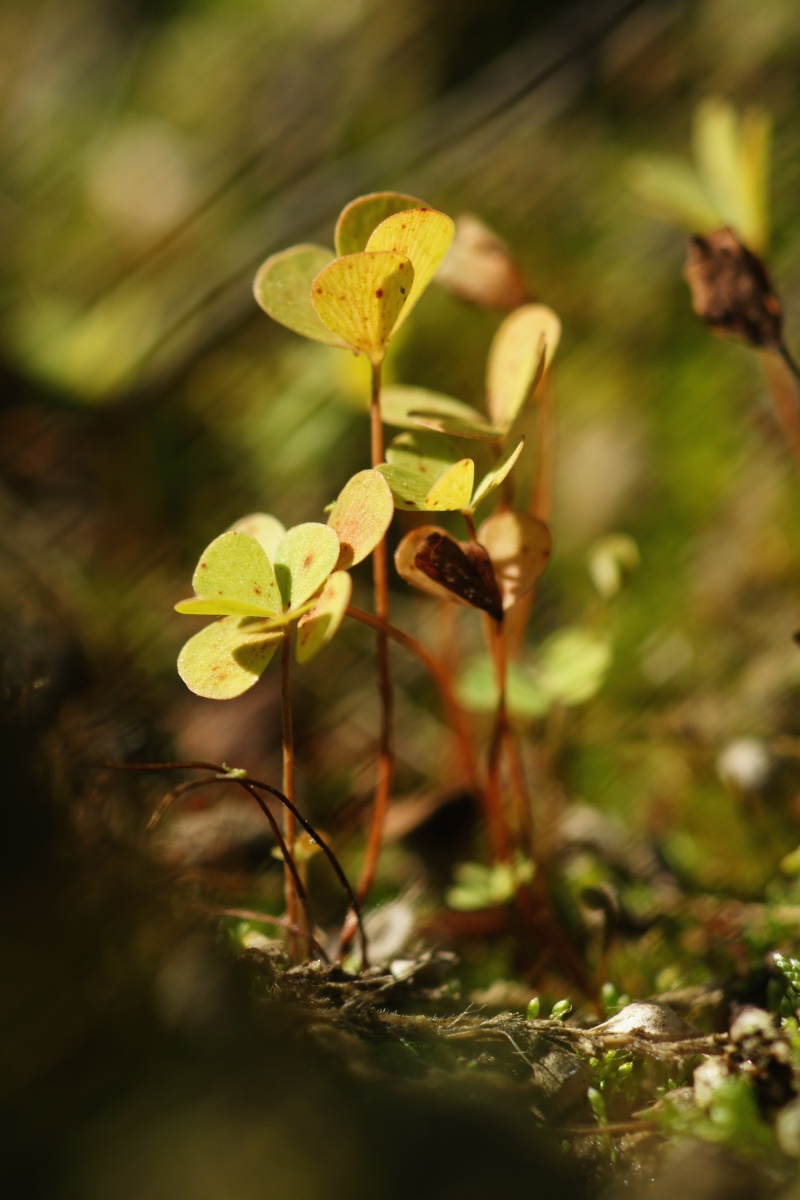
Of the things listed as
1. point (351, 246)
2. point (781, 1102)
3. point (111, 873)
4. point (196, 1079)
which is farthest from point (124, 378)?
point (781, 1102)

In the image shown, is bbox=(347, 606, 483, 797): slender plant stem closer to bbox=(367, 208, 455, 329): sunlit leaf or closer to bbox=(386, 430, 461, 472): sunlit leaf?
bbox=(386, 430, 461, 472): sunlit leaf

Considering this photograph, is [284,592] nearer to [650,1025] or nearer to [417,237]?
[417,237]

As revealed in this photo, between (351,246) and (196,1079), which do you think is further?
(351,246)

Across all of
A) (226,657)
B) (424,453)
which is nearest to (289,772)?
(226,657)

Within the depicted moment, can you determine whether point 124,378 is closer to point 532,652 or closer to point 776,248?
point 532,652

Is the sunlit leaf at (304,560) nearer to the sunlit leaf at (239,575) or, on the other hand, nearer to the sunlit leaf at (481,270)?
the sunlit leaf at (239,575)

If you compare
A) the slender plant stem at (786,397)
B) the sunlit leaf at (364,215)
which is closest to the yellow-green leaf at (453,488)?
the sunlit leaf at (364,215)
